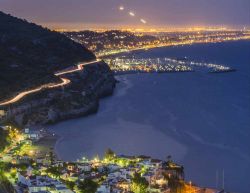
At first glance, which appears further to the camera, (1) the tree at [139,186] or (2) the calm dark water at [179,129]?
(2) the calm dark water at [179,129]

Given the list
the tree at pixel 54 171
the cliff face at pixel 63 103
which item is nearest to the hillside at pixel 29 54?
the cliff face at pixel 63 103

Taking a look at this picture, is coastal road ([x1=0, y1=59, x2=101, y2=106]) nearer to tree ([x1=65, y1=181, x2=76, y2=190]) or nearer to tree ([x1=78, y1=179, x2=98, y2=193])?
tree ([x1=65, y1=181, x2=76, y2=190])

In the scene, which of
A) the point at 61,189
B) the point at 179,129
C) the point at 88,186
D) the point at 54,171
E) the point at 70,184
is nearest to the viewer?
the point at 61,189

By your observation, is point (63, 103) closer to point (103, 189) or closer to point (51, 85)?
point (51, 85)

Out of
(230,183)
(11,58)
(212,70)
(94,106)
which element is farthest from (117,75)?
(230,183)

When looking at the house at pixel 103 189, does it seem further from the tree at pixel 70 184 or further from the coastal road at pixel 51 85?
the coastal road at pixel 51 85

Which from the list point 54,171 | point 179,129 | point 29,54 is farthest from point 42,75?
point 54,171

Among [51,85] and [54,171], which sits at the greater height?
[51,85]
